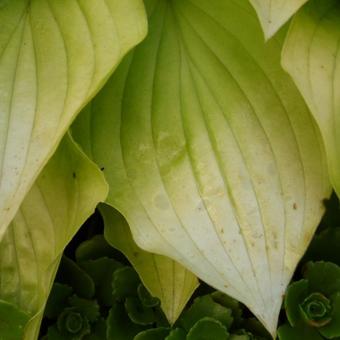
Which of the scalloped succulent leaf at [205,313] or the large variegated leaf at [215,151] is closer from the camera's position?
the large variegated leaf at [215,151]

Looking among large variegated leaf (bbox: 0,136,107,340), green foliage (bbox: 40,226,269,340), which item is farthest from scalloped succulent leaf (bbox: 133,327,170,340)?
large variegated leaf (bbox: 0,136,107,340)

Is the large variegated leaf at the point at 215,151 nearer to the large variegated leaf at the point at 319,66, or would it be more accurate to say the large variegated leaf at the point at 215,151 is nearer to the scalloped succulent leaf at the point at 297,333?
the large variegated leaf at the point at 319,66

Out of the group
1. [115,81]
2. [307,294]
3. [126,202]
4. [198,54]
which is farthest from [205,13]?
[307,294]

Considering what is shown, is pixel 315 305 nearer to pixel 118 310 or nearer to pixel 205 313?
pixel 205 313

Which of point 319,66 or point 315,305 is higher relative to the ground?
point 319,66

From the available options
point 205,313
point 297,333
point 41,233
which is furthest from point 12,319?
point 297,333

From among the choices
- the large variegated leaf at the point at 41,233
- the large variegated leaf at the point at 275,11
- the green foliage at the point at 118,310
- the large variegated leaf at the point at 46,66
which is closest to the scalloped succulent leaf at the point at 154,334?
the green foliage at the point at 118,310

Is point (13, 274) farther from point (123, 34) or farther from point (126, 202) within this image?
point (123, 34)
